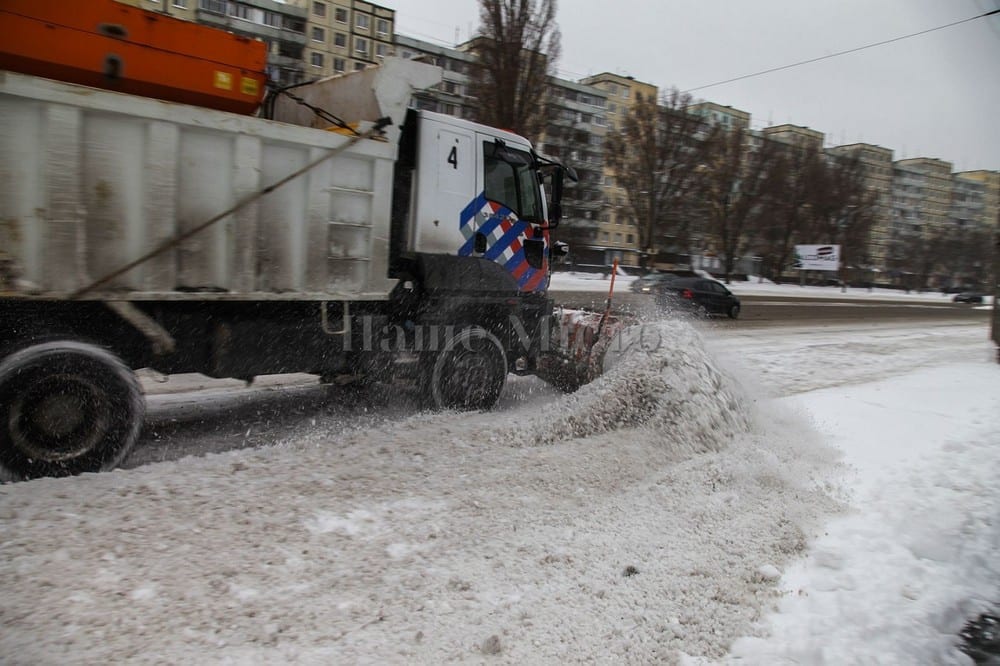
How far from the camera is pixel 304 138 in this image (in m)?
5.12

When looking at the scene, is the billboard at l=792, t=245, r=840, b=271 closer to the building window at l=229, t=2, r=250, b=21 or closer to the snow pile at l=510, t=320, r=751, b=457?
the building window at l=229, t=2, r=250, b=21

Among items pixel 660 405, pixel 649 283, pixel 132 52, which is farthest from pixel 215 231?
pixel 649 283

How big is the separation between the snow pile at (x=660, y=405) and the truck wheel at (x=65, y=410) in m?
2.79

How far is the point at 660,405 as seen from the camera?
213 inches

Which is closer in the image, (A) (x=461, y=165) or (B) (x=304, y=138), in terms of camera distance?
(B) (x=304, y=138)

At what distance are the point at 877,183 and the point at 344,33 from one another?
2260 inches

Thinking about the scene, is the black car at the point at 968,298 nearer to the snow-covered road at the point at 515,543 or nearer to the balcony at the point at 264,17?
the snow-covered road at the point at 515,543

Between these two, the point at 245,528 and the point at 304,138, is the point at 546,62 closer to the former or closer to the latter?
the point at 304,138

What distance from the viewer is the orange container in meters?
4.12

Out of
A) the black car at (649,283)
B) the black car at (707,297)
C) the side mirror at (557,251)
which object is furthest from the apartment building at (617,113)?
the side mirror at (557,251)

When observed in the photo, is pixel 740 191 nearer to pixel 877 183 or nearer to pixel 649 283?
pixel 877 183

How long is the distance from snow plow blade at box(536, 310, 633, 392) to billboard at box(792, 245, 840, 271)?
178 feet

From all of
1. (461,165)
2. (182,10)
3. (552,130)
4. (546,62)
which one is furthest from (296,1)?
(461,165)

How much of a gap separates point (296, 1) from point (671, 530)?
248 feet
